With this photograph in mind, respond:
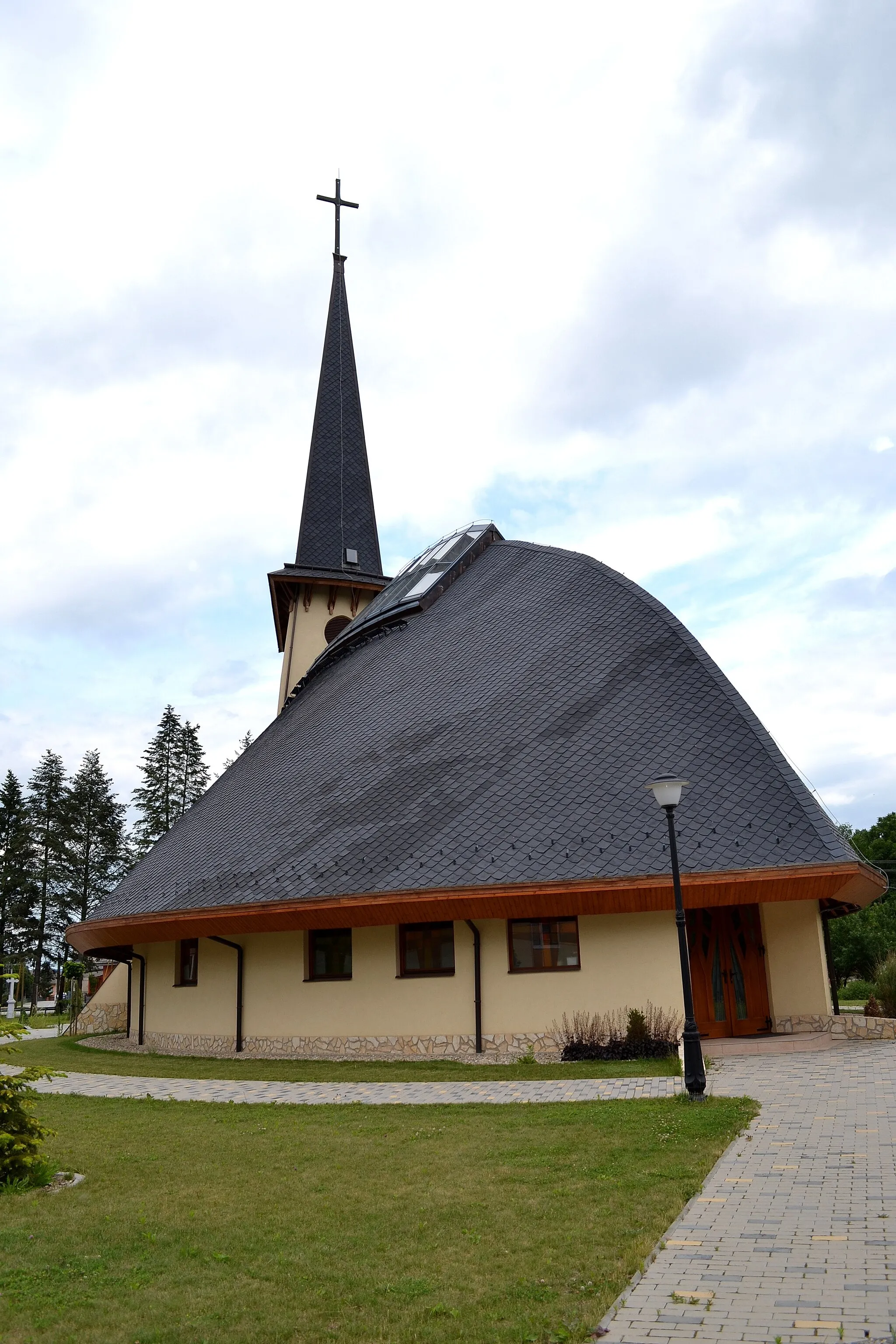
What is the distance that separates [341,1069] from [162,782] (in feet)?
162

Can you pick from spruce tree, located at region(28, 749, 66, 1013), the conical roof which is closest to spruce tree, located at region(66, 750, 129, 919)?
spruce tree, located at region(28, 749, 66, 1013)

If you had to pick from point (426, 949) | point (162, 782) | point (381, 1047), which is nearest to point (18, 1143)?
point (381, 1047)

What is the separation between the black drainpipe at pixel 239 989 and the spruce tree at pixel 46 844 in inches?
1787

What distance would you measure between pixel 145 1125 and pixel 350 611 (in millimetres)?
23400

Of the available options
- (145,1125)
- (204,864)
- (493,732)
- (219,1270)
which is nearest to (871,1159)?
(219,1270)

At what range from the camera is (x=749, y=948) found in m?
15.9

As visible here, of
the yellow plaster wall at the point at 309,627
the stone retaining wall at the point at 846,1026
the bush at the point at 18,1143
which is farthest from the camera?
the yellow plaster wall at the point at 309,627

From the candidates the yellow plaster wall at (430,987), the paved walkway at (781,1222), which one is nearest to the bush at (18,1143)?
the paved walkway at (781,1222)

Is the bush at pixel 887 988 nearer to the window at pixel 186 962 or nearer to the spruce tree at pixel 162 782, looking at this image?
the window at pixel 186 962

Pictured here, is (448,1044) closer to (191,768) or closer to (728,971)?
(728,971)

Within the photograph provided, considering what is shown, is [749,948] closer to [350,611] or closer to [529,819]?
[529,819]

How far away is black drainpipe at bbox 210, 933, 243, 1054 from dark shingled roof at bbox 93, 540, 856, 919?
976 mm

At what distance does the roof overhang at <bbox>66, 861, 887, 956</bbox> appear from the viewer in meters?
13.4

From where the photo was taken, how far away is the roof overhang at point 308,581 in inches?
1264
